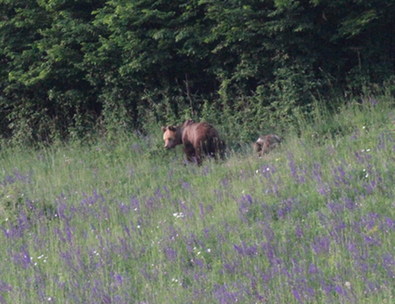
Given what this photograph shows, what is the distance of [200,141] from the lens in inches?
546

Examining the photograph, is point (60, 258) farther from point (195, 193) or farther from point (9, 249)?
point (195, 193)

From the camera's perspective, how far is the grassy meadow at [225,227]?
285 inches

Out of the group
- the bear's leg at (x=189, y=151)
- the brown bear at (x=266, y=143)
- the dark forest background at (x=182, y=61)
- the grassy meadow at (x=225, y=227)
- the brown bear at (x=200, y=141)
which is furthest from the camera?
the dark forest background at (x=182, y=61)

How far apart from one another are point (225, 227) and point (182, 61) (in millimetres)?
8473

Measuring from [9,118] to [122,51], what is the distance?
13.5 ft

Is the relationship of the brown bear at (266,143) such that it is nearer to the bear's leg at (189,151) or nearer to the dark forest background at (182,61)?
the dark forest background at (182,61)

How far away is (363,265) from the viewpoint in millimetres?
7059

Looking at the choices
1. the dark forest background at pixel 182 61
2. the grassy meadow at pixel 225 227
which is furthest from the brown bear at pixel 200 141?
the dark forest background at pixel 182 61

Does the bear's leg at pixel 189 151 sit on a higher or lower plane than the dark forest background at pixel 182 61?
lower

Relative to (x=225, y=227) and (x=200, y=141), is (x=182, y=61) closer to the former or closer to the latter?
(x=200, y=141)

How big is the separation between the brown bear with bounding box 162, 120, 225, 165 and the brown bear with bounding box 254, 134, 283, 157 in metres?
0.71

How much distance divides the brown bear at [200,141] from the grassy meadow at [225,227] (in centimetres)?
36

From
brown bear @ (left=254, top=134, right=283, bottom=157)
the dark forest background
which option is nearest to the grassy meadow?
brown bear @ (left=254, top=134, right=283, bottom=157)

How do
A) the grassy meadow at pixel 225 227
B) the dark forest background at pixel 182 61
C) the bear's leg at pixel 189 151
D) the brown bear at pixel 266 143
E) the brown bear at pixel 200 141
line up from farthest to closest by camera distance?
the dark forest background at pixel 182 61, the bear's leg at pixel 189 151, the brown bear at pixel 200 141, the brown bear at pixel 266 143, the grassy meadow at pixel 225 227
